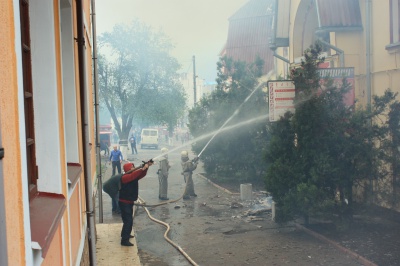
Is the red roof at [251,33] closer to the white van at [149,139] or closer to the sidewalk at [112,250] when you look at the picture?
the white van at [149,139]

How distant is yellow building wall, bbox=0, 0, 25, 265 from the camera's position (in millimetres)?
1651

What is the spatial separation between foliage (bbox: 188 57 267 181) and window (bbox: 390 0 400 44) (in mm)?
6703

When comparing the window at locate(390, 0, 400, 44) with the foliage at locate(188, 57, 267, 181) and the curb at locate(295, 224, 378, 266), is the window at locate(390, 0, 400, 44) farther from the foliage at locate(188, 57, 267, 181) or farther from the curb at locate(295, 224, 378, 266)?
the foliage at locate(188, 57, 267, 181)

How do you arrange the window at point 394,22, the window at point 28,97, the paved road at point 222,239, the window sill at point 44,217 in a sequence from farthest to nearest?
the window at point 394,22, the paved road at point 222,239, the window at point 28,97, the window sill at point 44,217

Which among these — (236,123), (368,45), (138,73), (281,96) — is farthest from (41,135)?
(138,73)

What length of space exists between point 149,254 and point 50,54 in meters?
6.75

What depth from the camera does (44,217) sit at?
279 centimetres

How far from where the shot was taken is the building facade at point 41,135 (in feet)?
5.63

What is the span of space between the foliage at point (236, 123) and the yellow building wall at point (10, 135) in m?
16.0

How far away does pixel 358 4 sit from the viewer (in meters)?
13.4

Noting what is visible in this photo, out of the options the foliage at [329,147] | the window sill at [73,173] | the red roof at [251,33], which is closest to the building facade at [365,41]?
the foliage at [329,147]

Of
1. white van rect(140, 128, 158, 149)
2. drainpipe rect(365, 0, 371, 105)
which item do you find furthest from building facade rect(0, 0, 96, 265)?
white van rect(140, 128, 158, 149)

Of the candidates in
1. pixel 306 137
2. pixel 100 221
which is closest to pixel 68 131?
pixel 306 137

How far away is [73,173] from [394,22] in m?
9.46
